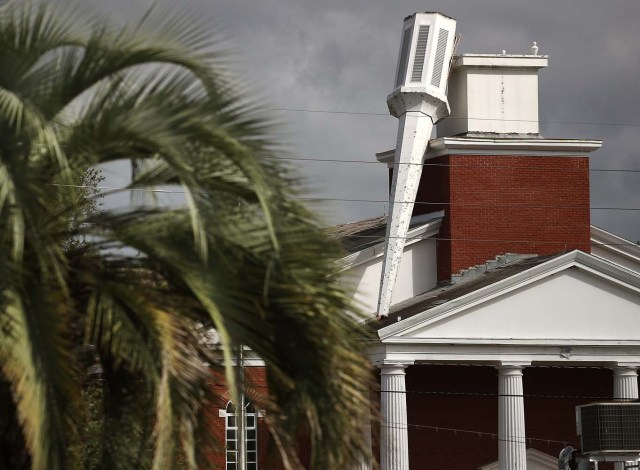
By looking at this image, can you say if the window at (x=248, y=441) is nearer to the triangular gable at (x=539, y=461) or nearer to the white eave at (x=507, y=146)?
the triangular gable at (x=539, y=461)

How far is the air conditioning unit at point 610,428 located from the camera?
Result: 91.1 ft

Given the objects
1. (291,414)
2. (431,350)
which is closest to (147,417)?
(291,414)

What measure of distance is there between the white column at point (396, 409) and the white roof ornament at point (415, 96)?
4024 mm

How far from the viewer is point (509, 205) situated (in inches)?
1770

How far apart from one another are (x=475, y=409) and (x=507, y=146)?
7071 mm

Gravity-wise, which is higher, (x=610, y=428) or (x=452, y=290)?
(x=452, y=290)

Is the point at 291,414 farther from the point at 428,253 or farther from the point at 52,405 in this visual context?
the point at 428,253

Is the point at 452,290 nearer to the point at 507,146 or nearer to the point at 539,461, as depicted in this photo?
the point at 507,146

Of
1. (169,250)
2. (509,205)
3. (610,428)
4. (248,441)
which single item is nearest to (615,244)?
(509,205)

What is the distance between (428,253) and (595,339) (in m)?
5.72

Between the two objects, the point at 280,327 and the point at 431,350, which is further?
the point at 431,350

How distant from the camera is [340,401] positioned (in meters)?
12.0

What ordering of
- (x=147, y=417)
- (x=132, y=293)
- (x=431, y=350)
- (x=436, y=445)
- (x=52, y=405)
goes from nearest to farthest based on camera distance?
1. (x=52, y=405)
2. (x=132, y=293)
3. (x=147, y=417)
4. (x=431, y=350)
5. (x=436, y=445)

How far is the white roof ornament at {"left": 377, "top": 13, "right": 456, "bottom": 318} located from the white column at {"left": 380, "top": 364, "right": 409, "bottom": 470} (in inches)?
158
